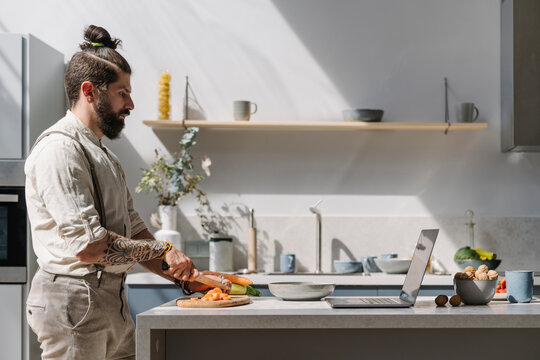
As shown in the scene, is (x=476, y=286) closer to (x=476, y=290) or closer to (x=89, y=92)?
(x=476, y=290)

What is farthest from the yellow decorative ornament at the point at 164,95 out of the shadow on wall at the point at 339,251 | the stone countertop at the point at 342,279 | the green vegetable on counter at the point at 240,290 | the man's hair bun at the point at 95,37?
the green vegetable on counter at the point at 240,290

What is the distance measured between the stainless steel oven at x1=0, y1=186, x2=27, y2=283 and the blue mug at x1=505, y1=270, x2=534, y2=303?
95.8 inches

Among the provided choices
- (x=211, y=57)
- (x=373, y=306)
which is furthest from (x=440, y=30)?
(x=373, y=306)

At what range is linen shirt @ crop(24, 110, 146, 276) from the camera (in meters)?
1.97

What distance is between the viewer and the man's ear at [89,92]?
2219 millimetres

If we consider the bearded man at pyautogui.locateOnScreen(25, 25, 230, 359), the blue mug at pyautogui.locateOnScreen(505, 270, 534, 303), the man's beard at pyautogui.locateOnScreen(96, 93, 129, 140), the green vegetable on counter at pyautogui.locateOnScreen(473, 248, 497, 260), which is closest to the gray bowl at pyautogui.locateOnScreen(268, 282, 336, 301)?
the bearded man at pyautogui.locateOnScreen(25, 25, 230, 359)

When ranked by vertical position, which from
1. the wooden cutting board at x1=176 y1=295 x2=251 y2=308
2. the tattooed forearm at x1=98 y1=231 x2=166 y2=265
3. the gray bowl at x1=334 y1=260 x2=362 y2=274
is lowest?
the gray bowl at x1=334 y1=260 x2=362 y2=274

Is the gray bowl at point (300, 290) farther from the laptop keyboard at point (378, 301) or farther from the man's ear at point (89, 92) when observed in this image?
the man's ear at point (89, 92)

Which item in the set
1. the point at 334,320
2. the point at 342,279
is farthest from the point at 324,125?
the point at 334,320

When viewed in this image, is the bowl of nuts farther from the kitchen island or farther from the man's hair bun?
the man's hair bun

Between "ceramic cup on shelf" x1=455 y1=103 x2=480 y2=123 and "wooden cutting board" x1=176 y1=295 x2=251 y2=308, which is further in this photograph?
"ceramic cup on shelf" x1=455 y1=103 x2=480 y2=123

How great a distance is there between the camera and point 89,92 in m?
2.23

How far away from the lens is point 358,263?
397 centimetres

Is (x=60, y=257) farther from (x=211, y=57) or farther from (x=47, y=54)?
(x=211, y=57)
